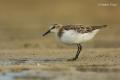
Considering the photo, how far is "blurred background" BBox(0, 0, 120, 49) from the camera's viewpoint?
21.8 meters

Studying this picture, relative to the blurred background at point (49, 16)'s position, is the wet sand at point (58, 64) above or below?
above

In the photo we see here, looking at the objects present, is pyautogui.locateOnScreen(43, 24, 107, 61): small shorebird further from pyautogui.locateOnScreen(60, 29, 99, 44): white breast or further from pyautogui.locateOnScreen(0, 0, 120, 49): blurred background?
pyautogui.locateOnScreen(0, 0, 120, 49): blurred background

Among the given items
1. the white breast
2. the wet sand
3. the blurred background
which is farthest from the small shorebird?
the blurred background

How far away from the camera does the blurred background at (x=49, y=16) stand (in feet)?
71.7

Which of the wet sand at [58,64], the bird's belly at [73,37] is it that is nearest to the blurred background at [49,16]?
the wet sand at [58,64]

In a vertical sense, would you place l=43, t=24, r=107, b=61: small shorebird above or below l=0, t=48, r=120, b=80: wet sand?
above

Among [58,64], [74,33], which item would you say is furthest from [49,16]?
[58,64]

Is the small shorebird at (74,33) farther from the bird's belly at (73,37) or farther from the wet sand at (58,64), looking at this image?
the wet sand at (58,64)

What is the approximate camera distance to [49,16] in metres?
25.0

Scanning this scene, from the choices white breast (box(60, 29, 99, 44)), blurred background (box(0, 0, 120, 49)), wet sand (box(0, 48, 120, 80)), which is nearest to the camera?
wet sand (box(0, 48, 120, 80))

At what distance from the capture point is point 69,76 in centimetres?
1243

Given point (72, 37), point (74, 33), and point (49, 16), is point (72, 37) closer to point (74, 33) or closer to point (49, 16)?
point (74, 33)

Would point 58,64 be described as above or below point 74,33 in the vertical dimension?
below

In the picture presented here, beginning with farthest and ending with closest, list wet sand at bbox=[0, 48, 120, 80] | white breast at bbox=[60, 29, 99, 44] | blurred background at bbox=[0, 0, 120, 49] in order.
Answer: blurred background at bbox=[0, 0, 120, 49], white breast at bbox=[60, 29, 99, 44], wet sand at bbox=[0, 48, 120, 80]
